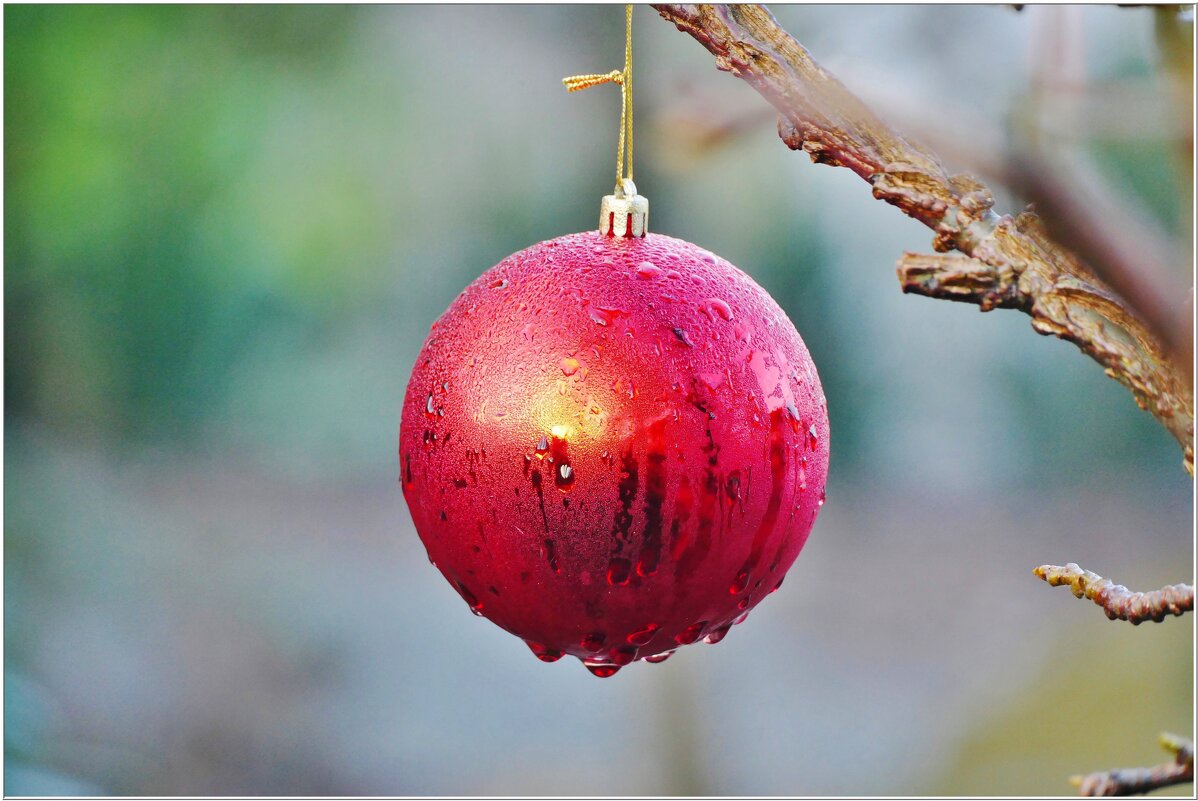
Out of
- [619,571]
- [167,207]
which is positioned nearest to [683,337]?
[619,571]

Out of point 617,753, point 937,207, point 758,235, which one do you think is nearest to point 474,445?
point 937,207

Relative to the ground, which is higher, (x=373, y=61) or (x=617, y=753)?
(x=373, y=61)

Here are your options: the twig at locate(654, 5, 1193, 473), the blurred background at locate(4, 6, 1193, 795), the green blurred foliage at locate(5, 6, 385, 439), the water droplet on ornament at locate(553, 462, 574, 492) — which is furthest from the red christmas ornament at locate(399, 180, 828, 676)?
the green blurred foliage at locate(5, 6, 385, 439)

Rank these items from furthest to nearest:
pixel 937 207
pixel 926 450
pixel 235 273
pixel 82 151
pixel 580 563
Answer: pixel 926 450 < pixel 235 273 < pixel 82 151 < pixel 580 563 < pixel 937 207

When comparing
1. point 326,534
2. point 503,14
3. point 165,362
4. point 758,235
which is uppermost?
point 503,14

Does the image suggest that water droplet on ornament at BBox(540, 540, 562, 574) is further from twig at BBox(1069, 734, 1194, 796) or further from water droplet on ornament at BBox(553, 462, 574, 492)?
twig at BBox(1069, 734, 1194, 796)

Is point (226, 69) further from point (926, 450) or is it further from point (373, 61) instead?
point (926, 450)

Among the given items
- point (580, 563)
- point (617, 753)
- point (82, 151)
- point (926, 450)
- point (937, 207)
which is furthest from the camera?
point (926, 450)
